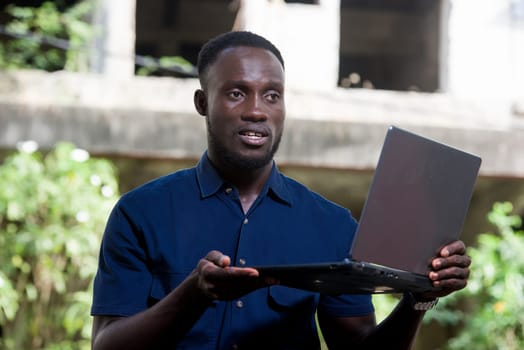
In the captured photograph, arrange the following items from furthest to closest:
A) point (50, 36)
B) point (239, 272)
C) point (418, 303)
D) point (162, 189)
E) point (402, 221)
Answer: point (50, 36) → point (162, 189) → point (418, 303) → point (402, 221) → point (239, 272)

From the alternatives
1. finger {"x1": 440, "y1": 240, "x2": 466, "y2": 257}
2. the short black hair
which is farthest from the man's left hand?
the short black hair

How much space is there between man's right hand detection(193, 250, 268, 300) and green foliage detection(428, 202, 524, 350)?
4204 millimetres

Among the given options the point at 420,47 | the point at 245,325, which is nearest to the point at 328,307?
the point at 245,325

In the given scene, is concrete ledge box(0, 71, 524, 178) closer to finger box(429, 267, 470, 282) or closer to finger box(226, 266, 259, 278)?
finger box(429, 267, 470, 282)

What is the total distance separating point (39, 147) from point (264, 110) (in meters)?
3.69

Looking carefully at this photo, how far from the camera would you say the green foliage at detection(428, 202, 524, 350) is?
19.3 ft

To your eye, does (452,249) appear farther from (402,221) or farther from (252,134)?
(252,134)

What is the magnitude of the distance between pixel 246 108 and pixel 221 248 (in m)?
0.33

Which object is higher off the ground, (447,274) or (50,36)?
(447,274)

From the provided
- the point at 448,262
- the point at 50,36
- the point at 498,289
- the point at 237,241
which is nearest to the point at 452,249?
the point at 448,262

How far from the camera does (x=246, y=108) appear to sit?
2.24 metres

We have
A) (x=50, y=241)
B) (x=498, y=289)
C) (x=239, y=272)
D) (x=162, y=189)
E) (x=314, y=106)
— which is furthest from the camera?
(x=314, y=106)

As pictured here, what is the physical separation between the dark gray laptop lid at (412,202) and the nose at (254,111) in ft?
1.18

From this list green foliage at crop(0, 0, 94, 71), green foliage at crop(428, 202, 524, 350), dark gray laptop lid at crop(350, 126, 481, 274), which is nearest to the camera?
dark gray laptop lid at crop(350, 126, 481, 274)
